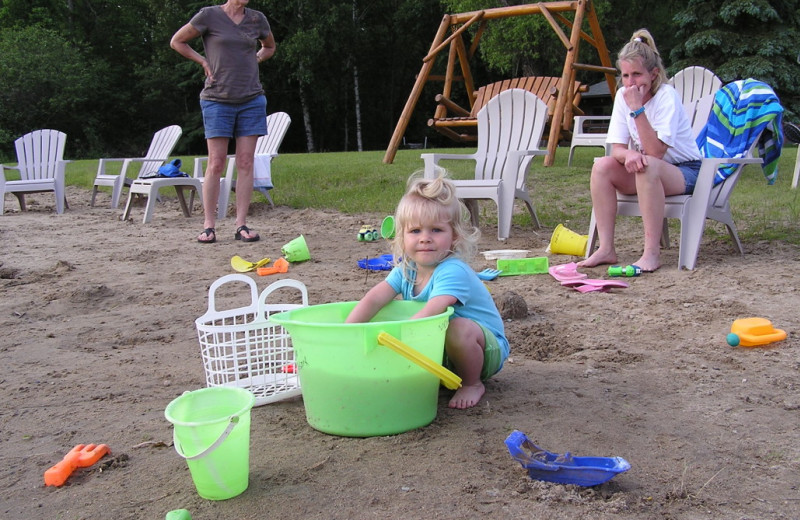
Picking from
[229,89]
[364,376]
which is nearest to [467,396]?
[364,376]

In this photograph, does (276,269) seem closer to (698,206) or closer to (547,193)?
(698,206)

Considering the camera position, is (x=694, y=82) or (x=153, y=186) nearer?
(x=694, y=82)

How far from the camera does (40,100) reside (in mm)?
25828

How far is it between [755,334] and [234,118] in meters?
4.13

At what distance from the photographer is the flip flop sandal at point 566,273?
12.4 ft

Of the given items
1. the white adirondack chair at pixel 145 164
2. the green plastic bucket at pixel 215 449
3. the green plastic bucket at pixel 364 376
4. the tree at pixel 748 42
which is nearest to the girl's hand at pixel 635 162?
the green plastic bucket at pixel 364 376

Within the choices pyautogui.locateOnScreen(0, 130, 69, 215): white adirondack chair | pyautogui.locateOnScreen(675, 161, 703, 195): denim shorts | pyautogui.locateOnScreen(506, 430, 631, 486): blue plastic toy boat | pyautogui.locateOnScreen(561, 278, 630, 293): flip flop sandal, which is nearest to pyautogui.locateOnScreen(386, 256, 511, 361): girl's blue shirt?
pyautogui.locateOnScreen(506, 430, 631, 486): blue plastic toy boat

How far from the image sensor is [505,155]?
584 centimetres

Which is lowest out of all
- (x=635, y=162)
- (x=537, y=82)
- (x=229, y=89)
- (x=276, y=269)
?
(x=276, y=269)

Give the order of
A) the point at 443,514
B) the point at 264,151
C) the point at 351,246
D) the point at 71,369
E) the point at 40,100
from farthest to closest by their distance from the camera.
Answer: the point at 40,100
the point at 264,151
the point at 351,246
the point at 71,369
the point at 443,514

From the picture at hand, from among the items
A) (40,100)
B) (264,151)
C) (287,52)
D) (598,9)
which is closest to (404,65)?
(287,52)

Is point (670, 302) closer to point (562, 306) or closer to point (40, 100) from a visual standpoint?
point (562, 306)

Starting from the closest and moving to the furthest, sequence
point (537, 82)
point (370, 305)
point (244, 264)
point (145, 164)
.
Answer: point (370, 305) < point (244, 264) < point (145, 164) < point (537, 82)

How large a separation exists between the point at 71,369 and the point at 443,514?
1782mm
